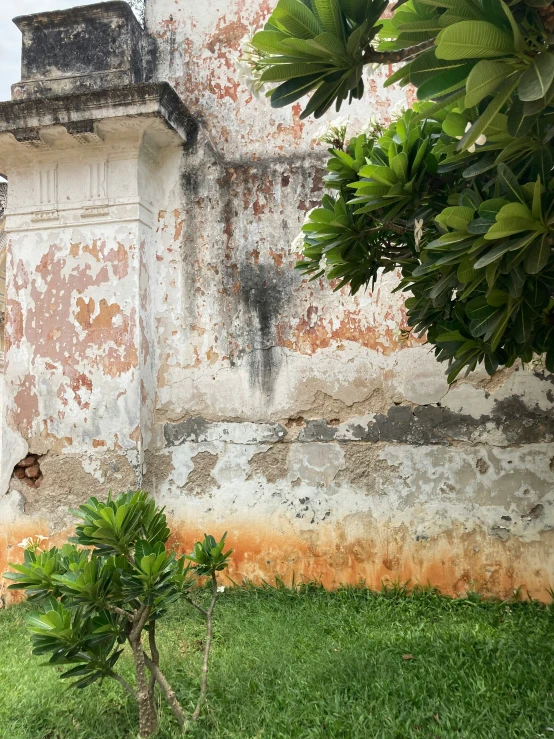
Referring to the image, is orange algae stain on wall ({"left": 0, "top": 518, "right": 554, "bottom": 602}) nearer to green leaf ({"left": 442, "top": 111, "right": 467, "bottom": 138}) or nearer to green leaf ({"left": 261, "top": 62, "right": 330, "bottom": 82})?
green leaf ({"left": 442, "top": 111, "right": 467, "bottom": 138})

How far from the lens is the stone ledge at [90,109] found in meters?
3.90

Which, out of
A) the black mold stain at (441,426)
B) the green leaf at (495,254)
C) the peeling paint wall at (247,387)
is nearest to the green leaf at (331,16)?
the green leaf at (495,254)

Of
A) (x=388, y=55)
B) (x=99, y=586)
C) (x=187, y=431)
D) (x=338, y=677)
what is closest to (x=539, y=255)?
(x=388, y=55)

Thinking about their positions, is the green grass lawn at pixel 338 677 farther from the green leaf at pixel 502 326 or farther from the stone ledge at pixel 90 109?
the stone ledge at pixel 90 109

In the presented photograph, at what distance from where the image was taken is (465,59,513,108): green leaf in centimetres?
128

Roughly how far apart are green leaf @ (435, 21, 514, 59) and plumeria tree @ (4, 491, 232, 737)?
1675 mm

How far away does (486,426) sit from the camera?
3729 mm

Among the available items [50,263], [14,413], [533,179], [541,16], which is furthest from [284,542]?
[541,16]

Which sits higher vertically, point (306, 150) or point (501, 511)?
point (306, 150)

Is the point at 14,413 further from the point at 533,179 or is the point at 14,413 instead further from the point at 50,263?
the point at 533,179

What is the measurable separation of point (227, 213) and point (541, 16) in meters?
2.94

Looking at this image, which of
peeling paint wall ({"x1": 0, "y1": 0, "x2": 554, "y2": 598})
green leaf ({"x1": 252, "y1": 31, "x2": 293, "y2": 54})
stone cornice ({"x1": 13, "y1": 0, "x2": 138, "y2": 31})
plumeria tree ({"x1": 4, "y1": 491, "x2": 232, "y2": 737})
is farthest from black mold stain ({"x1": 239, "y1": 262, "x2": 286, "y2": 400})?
green leaf ({"x1": 252, "y1": 31, "x2": 293, "y2": 54})

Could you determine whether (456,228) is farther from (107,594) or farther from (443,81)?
(107,594)

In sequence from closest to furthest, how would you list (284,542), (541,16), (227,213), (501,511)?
(541,16) < (501,511) < (284,542) < (227,213)
